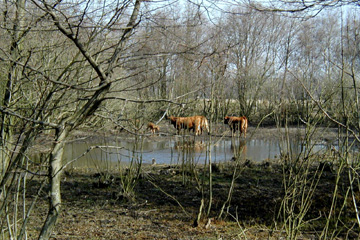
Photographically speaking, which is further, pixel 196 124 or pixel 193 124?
pixel 193 124

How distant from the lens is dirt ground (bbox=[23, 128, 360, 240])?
15.2 ft

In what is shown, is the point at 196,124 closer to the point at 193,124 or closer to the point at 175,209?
the point at 193,124

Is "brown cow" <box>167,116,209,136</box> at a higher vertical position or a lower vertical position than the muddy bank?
higher

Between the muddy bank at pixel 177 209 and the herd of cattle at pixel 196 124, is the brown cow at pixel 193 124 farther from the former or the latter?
the muddy bank at pixel 177 209

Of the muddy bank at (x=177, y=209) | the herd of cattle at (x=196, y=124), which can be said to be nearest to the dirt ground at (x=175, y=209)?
the muddy bank at (x=177, y=209)

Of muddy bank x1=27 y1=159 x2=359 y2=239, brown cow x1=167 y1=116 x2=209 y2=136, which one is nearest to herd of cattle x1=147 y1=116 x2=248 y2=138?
brown cow x1=167 y1=116 x2=209 y2=136

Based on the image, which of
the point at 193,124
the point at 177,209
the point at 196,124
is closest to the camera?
the point at 177,209

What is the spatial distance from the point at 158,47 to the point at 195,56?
0.31m

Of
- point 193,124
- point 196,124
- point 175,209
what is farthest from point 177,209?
point 193,124

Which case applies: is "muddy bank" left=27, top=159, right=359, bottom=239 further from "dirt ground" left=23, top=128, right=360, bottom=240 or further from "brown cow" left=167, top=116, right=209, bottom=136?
"brown cow" left=167, top=116, right=209, bottom=136

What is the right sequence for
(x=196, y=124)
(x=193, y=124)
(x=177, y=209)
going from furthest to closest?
1. (x=193, y=124)
2. (x=196, y=124)
3. (x=177, y=209)

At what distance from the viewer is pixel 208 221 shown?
486cm

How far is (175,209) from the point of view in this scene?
18.7ft

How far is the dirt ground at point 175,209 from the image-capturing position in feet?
15.2
